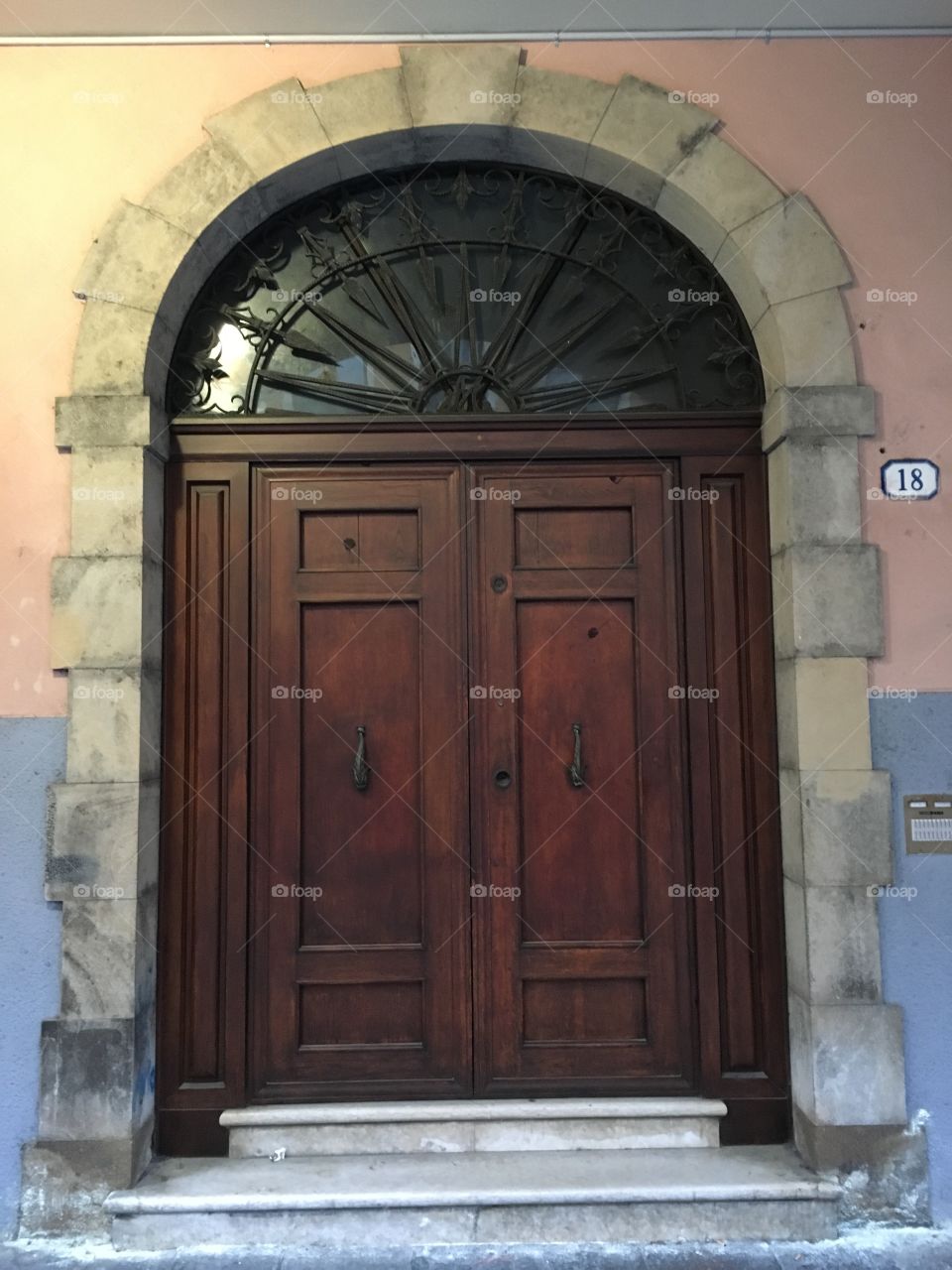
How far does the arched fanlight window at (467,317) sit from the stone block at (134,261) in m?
0.24

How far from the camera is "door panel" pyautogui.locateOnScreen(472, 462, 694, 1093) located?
3.49m

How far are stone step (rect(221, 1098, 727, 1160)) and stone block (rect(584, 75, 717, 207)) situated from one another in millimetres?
3571

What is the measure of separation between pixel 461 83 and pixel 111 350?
1.71 meters

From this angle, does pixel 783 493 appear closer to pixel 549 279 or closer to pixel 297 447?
pixel 549 279

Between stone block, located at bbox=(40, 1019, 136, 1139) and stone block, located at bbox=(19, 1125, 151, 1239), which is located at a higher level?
stone block, located at bbox=(40, 1019, 136, 1139)

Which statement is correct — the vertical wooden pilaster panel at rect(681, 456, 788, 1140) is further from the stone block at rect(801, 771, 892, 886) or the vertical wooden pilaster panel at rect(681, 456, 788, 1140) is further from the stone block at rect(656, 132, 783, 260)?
the stone block at rect(656, 132, 783, 260)

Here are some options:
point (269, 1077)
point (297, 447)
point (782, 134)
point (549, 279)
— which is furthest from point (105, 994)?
point (782, 134)

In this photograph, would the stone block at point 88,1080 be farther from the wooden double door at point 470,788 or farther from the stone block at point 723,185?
the stone block at point 723,185

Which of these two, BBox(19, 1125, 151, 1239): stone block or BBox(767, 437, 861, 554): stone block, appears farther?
BBox(767, 437, 861, 554): stone block

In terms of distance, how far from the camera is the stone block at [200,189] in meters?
3.46

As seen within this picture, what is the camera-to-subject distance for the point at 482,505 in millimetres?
3629

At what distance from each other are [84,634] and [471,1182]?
7.91 feet

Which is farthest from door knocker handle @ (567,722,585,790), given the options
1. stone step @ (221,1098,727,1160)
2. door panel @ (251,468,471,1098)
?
stone step @ (221,1098,727,1160)

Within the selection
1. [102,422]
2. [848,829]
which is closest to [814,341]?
[848,829]
